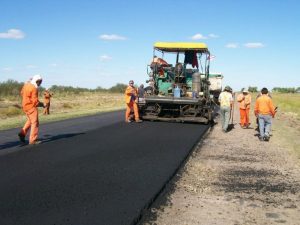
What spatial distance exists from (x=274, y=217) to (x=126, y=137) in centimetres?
749

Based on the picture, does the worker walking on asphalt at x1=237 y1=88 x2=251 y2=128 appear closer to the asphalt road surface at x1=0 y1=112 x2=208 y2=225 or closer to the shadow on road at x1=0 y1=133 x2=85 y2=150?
the asphalt road surface at x1=0 y1=112 x2=208 y2=225

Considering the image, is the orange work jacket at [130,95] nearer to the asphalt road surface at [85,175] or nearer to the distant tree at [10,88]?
the asphalt road surface at [85,175]

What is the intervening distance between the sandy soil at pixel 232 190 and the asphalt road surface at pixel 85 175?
30 centimetres

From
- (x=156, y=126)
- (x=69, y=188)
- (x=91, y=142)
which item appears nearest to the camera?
(x=69, y=188)

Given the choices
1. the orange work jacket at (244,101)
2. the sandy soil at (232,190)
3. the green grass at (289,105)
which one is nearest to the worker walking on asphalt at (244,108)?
the orange work jacket at (244,101)

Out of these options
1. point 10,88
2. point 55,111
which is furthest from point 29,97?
point 10,88

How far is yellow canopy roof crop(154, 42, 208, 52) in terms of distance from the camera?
1797 centimetres

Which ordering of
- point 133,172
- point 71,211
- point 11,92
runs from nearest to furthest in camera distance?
point 71,211
point 133,172
point 11,92

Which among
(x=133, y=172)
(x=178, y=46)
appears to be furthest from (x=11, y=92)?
(x=133, y=172)

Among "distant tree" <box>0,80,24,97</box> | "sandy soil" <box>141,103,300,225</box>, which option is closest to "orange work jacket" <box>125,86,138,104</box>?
"sandy soil" <box>141,103,300,225</box>

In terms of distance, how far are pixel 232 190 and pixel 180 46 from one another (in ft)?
38.8

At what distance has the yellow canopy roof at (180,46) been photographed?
17969mm

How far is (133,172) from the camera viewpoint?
7.96 metres

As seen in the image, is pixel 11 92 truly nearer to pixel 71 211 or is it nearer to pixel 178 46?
pixel 178 46
